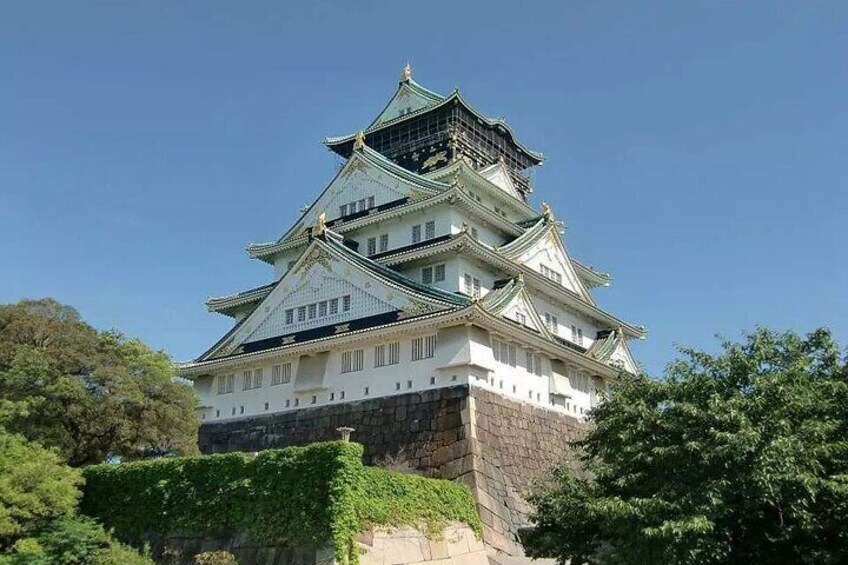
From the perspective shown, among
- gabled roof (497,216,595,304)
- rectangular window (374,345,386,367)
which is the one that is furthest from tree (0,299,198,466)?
gabled roof (497,216,595,304)

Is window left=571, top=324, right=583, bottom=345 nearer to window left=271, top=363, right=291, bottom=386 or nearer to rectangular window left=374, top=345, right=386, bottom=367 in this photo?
rectangular window left=374, top=345, right=386, bottom=367

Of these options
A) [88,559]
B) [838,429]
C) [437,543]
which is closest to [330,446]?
[437,543]

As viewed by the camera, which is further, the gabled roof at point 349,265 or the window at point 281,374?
the window at point 281,374

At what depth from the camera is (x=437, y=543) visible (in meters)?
22.9

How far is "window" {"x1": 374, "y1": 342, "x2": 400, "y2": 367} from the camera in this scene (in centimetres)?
3070

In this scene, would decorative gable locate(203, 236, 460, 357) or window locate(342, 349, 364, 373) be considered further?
window locate(342, 349, 364, 373)

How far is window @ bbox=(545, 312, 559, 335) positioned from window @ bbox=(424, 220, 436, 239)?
267 inches

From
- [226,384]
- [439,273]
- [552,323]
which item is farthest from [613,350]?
[226,384]

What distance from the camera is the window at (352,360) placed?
31609 millimetres

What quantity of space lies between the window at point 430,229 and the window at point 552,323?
6792 mm

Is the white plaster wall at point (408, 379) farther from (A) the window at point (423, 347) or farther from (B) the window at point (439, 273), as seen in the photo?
(B) the window at point (439, 273)

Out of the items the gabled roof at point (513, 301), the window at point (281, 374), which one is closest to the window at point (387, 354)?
the gabled roof at point (513, 301)

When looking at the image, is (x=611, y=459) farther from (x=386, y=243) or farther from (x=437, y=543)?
(x=386, y=243)

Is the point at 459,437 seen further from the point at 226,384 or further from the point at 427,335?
the point at 226,384
